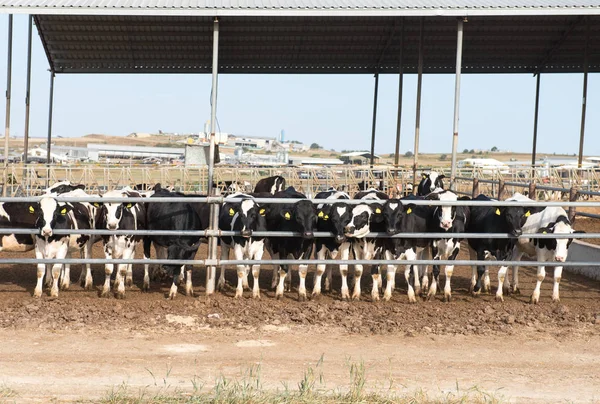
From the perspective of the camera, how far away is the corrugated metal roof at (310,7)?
12.6 metres

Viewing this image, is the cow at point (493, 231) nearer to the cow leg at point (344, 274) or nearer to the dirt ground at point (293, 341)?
the dirt ground at point (293, 341)

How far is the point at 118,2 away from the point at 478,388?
31.0 ft

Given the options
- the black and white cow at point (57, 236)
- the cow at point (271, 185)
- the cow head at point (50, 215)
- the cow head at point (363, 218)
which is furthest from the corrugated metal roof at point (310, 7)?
the cow at point (271, 185)

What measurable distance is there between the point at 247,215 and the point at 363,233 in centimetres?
168

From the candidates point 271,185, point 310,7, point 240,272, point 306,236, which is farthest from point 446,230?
point 271,185

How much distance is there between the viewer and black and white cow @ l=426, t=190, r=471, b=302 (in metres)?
11.4

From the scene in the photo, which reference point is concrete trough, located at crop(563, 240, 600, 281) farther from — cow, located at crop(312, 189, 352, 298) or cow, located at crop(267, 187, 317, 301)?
cow, located at crop(267, 187, 317, 301)

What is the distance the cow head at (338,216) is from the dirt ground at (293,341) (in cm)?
94

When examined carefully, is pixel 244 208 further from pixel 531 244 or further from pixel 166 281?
pixel 531 244

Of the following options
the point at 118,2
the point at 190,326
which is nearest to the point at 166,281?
the point at 190,326

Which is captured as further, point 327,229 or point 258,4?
point 258,4

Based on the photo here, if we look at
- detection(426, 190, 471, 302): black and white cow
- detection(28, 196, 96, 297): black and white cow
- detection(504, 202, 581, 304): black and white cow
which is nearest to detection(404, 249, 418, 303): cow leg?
detection(426, 190, 471, 302): black and white cow

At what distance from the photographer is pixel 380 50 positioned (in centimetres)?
2158

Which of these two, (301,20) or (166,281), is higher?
(301,20)
